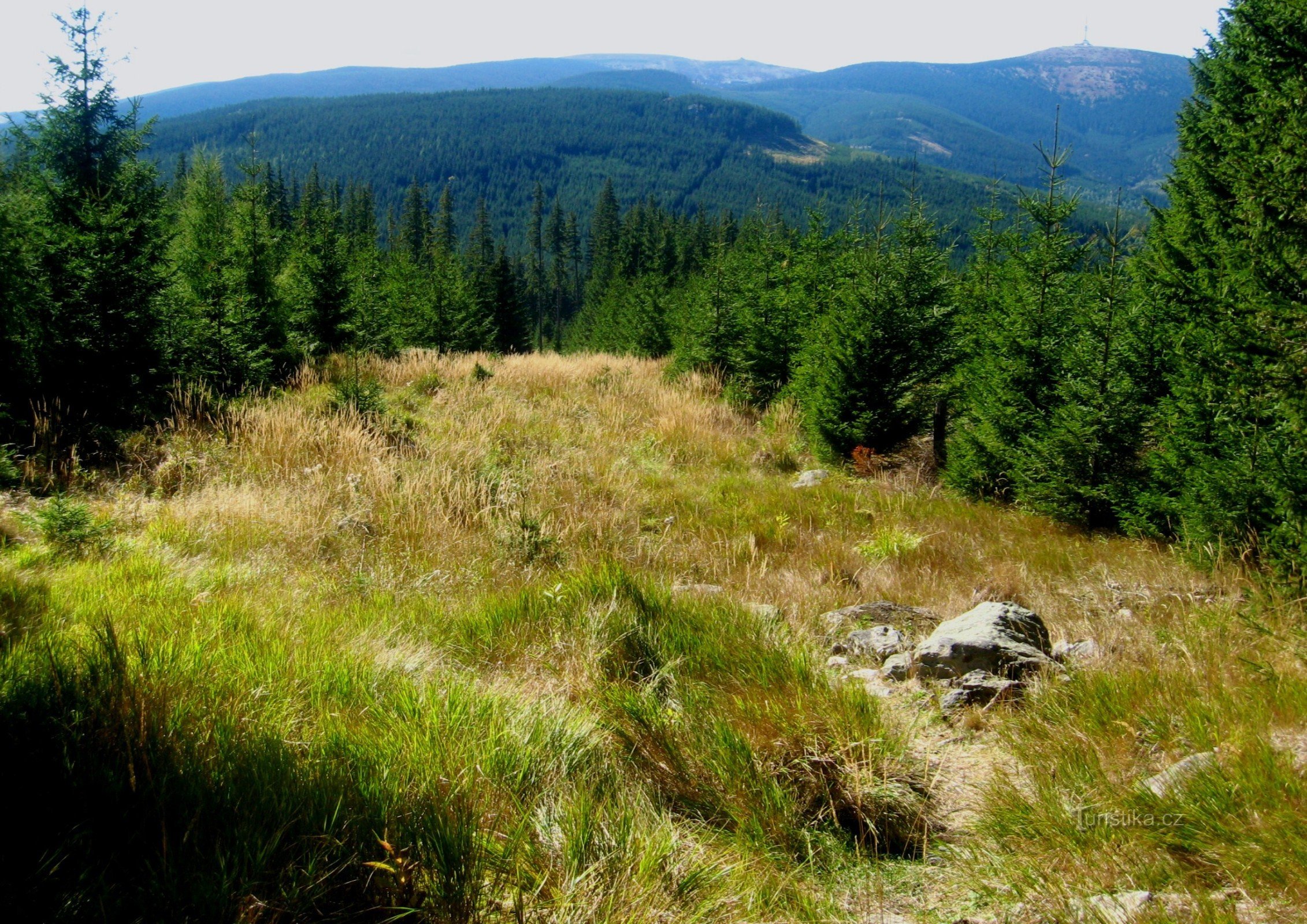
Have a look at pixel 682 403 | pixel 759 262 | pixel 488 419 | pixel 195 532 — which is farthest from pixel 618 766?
pixel 759 262

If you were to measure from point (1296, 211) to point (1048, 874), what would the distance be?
436 cm

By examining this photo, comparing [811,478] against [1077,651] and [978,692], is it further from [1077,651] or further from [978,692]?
[978,692]

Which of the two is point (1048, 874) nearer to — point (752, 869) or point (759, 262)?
point (752, 869)

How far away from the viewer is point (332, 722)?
2.21 meters

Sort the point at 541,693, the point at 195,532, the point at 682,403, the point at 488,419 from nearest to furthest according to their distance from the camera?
1. the point at 541,693
2. the point at 195,532
3. the point at 488,419
4. the point at 682,403

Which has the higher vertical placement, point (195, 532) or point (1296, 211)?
point (1296, 211)

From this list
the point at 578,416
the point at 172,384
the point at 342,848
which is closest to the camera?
the point at 342,848

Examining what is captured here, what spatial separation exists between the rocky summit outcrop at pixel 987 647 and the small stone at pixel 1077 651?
0.05 meters

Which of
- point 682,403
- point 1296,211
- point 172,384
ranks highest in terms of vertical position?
point 1296,211

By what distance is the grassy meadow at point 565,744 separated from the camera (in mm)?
1632

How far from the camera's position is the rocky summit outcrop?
10.8 feet

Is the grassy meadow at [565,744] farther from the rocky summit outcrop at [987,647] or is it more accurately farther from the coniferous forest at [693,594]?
the rocky summit outcrop at [987,647]

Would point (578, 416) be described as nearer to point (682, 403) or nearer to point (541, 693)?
point (682, 403)

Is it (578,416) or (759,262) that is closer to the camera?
(578,416)
